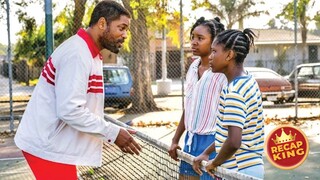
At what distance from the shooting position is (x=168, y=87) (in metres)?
28.8

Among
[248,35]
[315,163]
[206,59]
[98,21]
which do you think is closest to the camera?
[98,21]

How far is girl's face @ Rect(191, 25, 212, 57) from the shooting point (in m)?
4.38

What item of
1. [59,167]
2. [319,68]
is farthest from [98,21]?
[319,68]

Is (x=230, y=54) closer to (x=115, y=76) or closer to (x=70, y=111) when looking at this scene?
(x=70, y=111)

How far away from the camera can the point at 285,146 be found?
4359mm

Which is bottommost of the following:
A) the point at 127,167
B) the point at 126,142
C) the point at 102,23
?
the point at 127,167

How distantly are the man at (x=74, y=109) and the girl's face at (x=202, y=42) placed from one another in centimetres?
96

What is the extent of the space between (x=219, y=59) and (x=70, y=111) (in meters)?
1.01

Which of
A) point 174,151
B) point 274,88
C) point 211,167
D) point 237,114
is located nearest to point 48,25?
point 174,151

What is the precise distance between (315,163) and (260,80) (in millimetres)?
12235

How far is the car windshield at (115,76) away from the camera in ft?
67.6

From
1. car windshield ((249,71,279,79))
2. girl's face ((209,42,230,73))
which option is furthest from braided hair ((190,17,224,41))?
car windshield ((249,71,279,79))

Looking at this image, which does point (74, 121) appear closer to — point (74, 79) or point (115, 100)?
point (74, 79)

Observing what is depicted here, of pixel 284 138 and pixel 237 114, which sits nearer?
pixel 237 114
